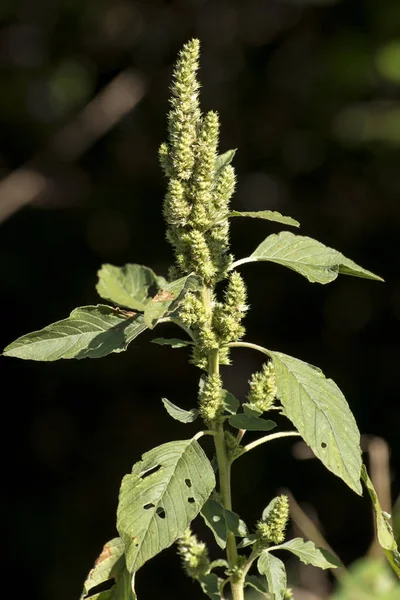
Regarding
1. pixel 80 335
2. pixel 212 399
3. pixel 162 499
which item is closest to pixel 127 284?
pixel 80 335

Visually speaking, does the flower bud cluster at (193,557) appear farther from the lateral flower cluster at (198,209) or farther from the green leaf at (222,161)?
the green leaf at (222,161)

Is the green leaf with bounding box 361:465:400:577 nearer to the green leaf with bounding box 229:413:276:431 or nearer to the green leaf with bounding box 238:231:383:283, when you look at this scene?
the green leaf with bounding box 229:413:276:431

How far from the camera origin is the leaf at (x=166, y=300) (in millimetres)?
956

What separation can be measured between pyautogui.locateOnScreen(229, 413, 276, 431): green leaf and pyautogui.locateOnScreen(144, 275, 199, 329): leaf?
0.19 m

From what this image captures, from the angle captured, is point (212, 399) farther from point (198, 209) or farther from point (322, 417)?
point (198, 209)

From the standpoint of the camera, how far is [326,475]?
394 centimetres

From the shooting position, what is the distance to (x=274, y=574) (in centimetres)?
107

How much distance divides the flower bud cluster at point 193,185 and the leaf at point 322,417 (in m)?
0.18

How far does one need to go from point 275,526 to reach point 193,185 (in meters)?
0.50

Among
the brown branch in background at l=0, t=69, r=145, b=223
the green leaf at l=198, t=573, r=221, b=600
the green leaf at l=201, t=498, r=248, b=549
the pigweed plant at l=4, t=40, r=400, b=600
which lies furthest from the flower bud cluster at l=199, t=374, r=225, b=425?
the brown branch in background at l=0, t=69, r=145, b=223

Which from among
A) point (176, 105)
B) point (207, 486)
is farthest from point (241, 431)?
point (176, 105)

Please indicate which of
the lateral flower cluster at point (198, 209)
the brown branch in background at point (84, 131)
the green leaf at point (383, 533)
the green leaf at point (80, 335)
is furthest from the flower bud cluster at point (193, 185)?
the brown branch in background at point (84, 131)

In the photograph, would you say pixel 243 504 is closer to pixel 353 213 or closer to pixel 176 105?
pixel 353 213

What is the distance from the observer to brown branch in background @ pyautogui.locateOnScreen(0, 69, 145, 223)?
4297 mm
